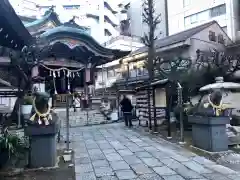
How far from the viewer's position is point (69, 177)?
5.61 meters

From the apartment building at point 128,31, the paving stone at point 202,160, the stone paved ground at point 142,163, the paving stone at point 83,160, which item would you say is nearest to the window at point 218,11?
the apartment building at point 128,31

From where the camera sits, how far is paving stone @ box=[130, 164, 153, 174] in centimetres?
578

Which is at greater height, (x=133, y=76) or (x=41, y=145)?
(x=133, y=76)

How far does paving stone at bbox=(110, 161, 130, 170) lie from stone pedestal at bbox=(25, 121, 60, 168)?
144 centimetres

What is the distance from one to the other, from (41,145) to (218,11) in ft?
96.3

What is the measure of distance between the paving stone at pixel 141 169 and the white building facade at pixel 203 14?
23.5m

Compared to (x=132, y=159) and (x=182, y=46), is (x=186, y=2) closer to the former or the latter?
(x=182, y=46)

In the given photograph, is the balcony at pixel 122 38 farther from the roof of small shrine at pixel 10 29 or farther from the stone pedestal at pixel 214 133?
the roof of small shrine at pixel 10 29

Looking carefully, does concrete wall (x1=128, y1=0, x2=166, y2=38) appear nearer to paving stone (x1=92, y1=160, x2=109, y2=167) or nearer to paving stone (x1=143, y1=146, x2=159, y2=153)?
paving stone (x1=143, y1=146, x2=159, y2=153)

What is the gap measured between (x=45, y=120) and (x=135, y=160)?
97.3 inches

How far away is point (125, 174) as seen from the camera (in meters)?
5.62

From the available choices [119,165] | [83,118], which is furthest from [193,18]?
[119,165]

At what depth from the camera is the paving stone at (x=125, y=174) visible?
541 cm

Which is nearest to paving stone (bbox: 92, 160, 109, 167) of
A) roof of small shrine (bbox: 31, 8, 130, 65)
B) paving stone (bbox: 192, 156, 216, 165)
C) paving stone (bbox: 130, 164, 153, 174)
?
paving stone (bbox: 130, 164, 153, 174)
